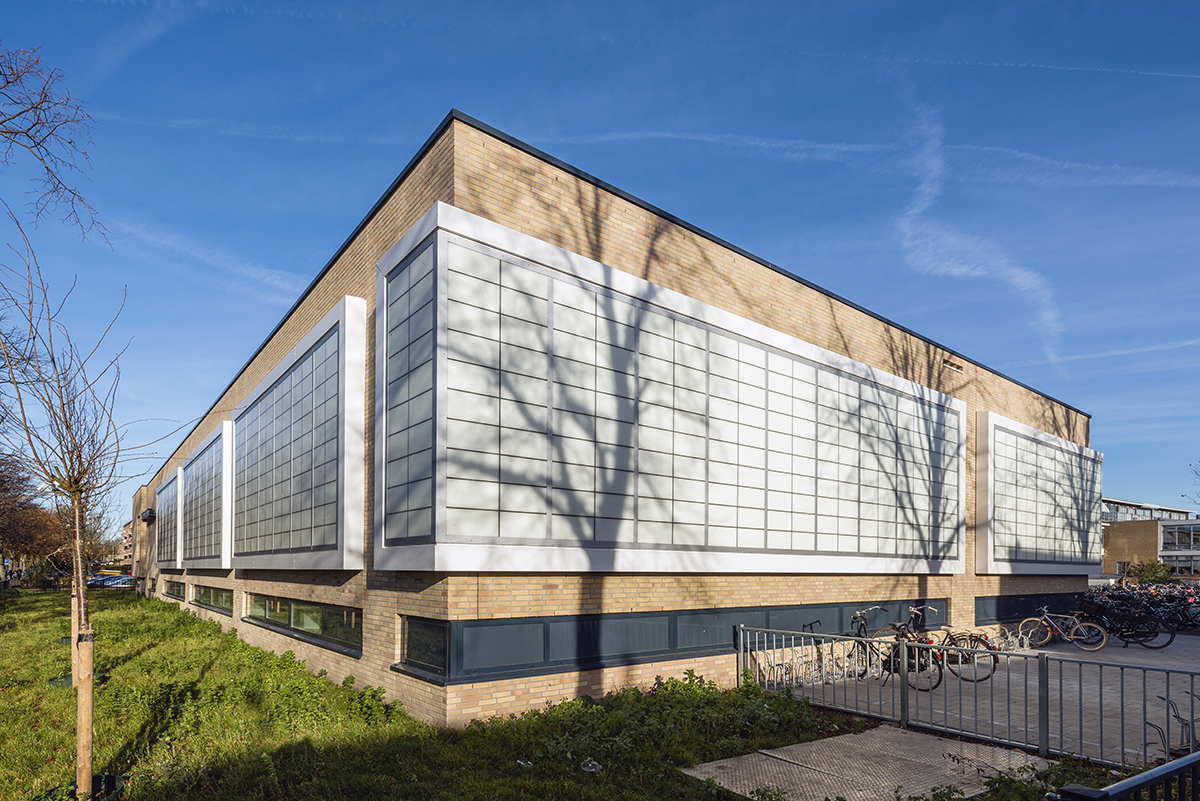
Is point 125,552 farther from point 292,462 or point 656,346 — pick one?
point 656,346

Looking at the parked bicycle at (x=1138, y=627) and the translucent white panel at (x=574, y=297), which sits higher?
the translucent white panel at (x=574, y=297)

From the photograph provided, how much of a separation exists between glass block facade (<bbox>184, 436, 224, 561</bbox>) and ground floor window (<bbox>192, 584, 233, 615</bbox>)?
130 cm

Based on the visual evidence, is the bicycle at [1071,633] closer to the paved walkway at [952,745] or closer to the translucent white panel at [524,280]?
the paved walkway at [952,745]

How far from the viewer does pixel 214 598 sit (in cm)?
2695

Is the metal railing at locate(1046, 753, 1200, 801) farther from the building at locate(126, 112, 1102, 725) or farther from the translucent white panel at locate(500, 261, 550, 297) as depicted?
the translucent white panel at locate(500, 261, 550, 297)

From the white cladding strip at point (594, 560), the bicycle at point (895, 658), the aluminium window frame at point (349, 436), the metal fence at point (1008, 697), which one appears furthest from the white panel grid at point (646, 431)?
the aluminium window frame at point (349, 436)

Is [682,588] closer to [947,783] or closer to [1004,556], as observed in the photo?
[947,783]

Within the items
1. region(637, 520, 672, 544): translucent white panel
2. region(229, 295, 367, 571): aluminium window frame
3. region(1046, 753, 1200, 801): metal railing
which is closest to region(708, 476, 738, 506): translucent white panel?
region(637, 520, 672, 544): translucent white panel

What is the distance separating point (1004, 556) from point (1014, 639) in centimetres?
361

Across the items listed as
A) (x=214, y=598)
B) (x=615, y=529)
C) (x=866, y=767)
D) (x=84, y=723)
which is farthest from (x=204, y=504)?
(x=866, y=767)

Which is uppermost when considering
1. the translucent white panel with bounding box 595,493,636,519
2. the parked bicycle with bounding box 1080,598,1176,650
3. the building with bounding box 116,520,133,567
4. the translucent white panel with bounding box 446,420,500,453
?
the translucent white panel with bounding box 446,420,500,453

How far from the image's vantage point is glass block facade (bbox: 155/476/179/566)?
1401 inches

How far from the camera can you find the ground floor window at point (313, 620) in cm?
1326

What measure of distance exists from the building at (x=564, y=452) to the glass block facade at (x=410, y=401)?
→ 0.18ft
